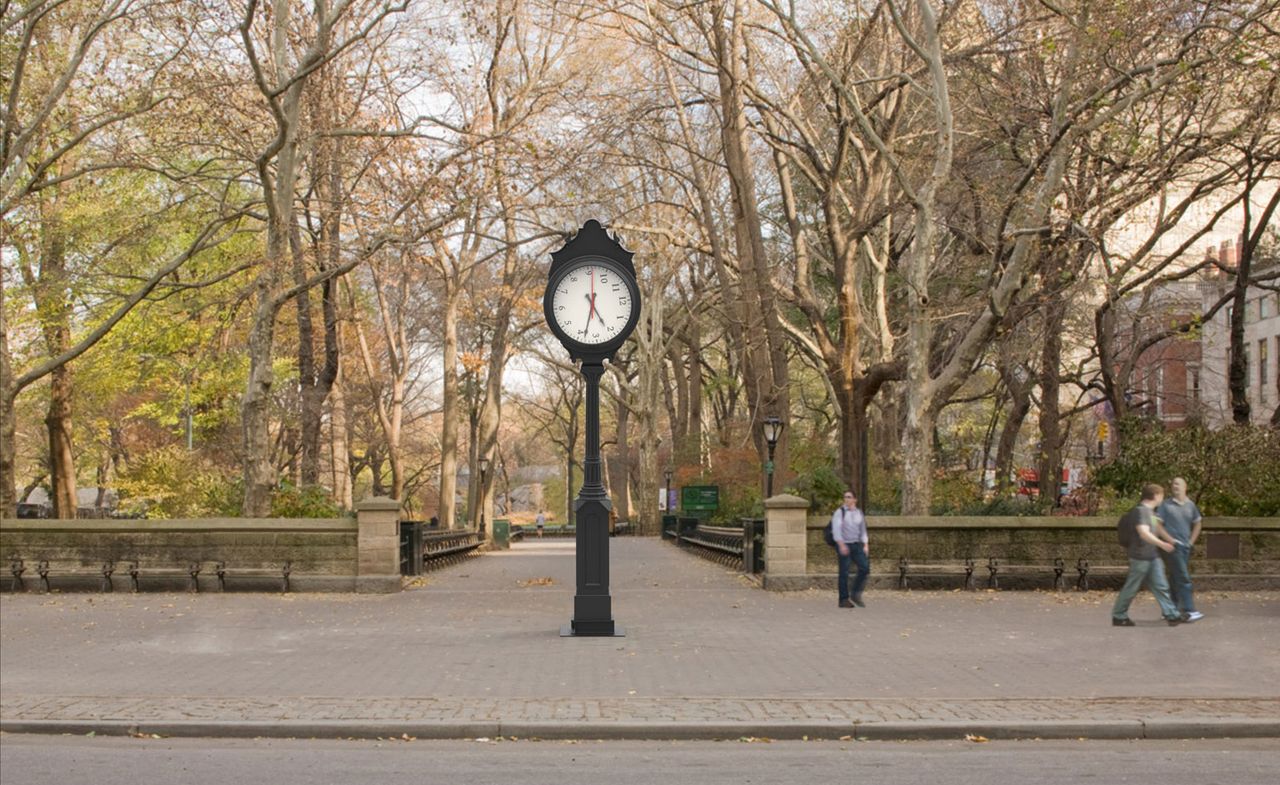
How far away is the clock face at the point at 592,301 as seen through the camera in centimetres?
1468

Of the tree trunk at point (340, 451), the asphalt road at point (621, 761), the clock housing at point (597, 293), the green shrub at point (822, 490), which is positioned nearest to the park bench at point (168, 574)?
the clock housing at point (597, 293)

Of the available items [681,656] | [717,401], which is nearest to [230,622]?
[681,656]

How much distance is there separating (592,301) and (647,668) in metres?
4.55

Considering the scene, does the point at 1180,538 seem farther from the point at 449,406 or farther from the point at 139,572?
the point at 449,406

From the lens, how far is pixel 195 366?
36.8m

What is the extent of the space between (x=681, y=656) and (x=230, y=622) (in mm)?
6316

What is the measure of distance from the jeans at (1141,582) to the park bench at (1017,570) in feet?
15.4

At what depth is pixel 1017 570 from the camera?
1989cm

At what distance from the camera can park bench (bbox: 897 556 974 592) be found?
19.8 m

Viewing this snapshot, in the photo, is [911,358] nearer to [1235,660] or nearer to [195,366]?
[1235,660]

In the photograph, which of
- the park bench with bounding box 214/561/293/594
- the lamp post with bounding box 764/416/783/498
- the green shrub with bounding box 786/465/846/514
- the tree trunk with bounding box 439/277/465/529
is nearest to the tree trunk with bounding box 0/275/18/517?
the park bench with bounding box 214/561/293/594

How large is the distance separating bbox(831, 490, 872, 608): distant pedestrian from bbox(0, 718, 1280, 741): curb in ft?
26.3

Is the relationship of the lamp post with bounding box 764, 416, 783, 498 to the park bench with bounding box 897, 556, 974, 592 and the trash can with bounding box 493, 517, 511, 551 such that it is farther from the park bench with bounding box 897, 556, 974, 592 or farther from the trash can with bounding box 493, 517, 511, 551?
the trash can with bounding box 493, 517, 511, 551

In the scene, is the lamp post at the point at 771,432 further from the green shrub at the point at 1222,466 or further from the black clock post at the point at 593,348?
the black clock post at the point at 593,348
